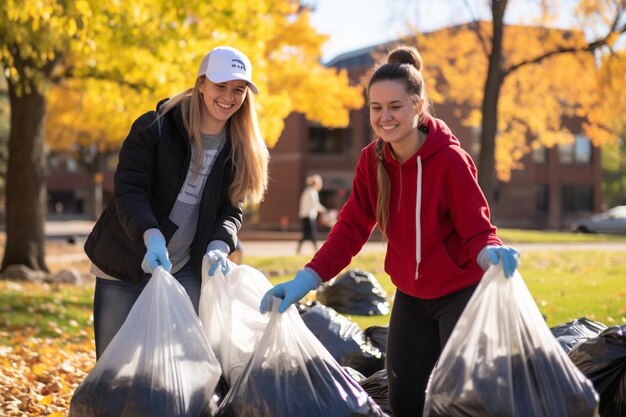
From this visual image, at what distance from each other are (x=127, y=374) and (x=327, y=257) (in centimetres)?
87

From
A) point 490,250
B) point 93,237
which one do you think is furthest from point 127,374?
point 490,250

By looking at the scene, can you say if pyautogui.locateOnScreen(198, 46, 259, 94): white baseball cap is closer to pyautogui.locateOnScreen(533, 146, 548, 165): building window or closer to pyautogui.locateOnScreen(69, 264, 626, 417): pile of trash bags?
pyautogui.locateOnScreen(69, 264, 626, 417): pile of trash bags

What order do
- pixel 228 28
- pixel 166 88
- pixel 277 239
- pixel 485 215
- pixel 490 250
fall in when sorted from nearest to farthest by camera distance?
pixel 490 250 → pixel 485 215 → pixel 228 28 → pixel 166 88 → pixel 277 239

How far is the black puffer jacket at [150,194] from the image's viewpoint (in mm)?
3440

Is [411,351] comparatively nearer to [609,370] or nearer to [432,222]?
[432,222]

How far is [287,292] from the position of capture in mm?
3123

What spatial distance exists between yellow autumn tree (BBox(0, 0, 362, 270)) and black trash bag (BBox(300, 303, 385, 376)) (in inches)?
112

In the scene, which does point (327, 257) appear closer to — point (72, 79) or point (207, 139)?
point (207, 139)

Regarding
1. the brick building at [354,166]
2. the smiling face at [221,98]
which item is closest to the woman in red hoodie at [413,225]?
the smiling face at [221,98]

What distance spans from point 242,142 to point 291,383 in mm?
1111

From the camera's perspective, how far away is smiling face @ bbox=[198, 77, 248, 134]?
11.6ft

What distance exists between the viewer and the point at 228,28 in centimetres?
1085

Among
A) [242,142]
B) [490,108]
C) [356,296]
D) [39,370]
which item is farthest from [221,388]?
[490,108]

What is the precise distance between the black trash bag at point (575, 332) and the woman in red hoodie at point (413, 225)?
1246mm
